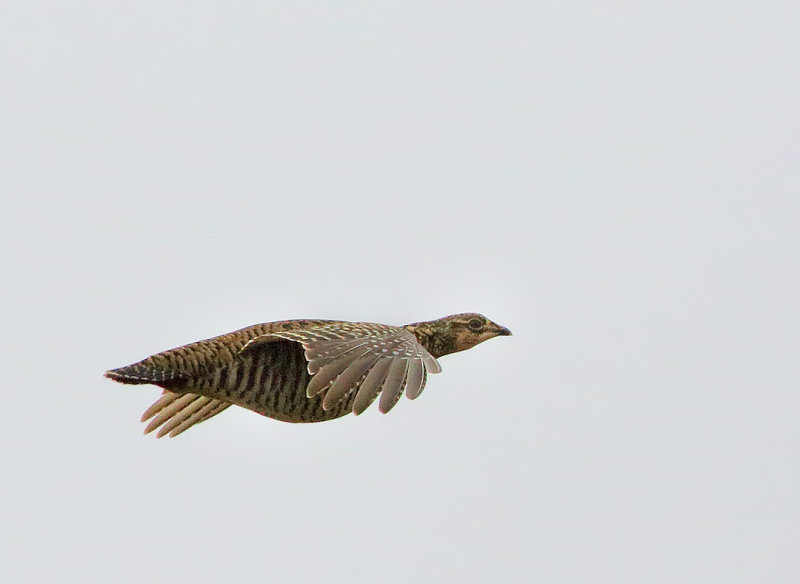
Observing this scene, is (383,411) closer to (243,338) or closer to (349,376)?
(349,376)

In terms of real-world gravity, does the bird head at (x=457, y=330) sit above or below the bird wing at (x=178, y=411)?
above

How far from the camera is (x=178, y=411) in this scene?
14594mm

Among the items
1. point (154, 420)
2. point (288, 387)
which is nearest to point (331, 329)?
point (288, 387)

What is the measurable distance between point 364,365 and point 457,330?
290cm

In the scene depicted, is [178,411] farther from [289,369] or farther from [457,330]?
[457,330]

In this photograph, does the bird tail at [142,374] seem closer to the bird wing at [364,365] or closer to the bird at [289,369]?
the bird at [289,369]

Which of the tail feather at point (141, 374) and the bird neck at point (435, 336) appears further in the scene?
the bird neck at point (435, 336)

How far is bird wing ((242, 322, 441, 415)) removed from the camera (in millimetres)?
11516

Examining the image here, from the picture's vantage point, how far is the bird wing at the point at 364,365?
11516 millimetres

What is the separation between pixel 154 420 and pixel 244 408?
125 cm

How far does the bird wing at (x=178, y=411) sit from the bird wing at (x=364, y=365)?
2112 mm

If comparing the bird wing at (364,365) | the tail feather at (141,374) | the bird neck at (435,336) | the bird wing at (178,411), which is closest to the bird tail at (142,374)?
the tail feather at (141,374)

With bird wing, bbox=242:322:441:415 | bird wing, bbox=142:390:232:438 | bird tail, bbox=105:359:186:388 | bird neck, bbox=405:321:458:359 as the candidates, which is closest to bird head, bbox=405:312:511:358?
bird neck, bbox=405:321:458:359

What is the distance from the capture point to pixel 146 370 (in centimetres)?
1278
